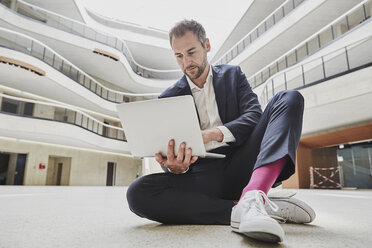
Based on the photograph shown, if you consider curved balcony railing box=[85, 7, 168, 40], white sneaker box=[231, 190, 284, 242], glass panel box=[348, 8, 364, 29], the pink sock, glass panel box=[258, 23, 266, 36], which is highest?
curved balcony railing box=[85, 7, 168, 40]

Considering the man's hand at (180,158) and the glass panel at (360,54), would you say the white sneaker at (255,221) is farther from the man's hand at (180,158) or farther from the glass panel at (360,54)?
the glass panel at (360,54)

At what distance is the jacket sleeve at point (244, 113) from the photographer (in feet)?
4.18

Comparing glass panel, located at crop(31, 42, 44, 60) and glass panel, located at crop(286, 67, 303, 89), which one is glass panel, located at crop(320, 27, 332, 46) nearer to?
glass panel, located at crop(286, 67, 303, 89)

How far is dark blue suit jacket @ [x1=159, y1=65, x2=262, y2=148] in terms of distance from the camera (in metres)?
1.37

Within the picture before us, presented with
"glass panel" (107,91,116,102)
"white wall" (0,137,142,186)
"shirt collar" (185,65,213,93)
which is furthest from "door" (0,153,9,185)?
"shirt collar" (185,65,213,93)

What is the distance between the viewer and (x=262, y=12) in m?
14.3

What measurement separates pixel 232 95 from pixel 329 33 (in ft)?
30.9

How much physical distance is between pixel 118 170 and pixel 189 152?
1662cm

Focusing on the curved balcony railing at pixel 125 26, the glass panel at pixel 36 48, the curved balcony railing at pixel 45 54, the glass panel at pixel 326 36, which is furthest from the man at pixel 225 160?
the curved balcony railing at pixel 125 26

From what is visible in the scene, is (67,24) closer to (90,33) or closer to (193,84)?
(90,33)

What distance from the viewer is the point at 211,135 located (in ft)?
4.02

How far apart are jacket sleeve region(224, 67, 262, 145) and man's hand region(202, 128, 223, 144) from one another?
0.19 ft

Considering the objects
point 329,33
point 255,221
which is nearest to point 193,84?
point 255,221

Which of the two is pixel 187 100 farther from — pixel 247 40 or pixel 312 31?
pixel 247 40
